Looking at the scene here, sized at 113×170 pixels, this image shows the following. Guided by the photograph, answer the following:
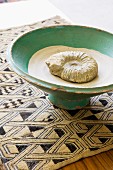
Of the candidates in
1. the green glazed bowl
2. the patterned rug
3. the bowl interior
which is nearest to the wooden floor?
the patterned rug

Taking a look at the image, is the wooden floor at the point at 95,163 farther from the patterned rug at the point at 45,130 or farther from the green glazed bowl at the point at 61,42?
the green glazed bowl at the point at 61,42

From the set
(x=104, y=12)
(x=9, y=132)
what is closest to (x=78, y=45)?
(x=9, y=132)

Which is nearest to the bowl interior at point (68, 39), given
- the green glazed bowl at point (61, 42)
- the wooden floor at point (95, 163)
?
the green glazed bowl at point (61, 42)

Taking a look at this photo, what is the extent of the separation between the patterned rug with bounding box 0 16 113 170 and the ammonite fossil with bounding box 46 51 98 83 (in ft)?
0.50

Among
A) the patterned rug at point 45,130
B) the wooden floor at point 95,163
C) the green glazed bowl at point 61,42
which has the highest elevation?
the green glazed bowl at point 61,42

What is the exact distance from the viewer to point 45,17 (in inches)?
77.4

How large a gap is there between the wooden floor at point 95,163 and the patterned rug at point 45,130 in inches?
0.6

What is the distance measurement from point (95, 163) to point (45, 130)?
0.21m

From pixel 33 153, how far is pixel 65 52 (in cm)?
41

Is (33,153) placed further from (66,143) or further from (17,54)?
(17,54)

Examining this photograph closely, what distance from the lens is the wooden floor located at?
92 centimetres

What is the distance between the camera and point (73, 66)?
1085 millimetres

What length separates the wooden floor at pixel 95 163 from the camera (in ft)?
3.03

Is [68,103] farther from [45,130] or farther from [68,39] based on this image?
[68,39]
